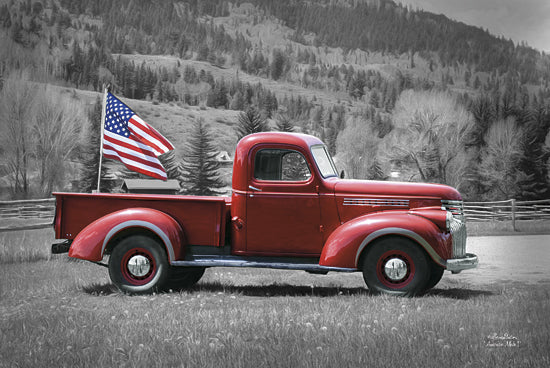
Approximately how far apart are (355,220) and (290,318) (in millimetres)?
1891

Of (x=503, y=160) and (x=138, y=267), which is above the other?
(x=503, y=160)

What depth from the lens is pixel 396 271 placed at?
7449 mm

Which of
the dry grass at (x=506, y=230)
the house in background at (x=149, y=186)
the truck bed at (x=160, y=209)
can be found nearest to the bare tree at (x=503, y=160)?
the dry grass at (x=506, y=230)

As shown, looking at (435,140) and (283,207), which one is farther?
(435,140)

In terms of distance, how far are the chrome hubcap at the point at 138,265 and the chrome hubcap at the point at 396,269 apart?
3.02 metres

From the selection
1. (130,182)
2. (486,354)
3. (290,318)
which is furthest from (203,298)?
(130,182)

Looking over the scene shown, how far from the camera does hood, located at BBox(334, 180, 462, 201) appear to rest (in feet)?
25.7

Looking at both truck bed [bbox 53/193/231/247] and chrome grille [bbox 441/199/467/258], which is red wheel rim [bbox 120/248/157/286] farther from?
chrome grille [bbox 441/199/467/258]

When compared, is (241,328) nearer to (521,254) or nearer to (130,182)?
(521,254)

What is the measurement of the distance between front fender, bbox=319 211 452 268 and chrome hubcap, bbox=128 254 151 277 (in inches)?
88.4

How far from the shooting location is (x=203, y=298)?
766 cm

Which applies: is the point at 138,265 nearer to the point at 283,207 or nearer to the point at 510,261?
the point at 283,207

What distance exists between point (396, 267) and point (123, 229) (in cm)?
338

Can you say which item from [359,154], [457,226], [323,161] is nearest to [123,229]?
[323,161]
